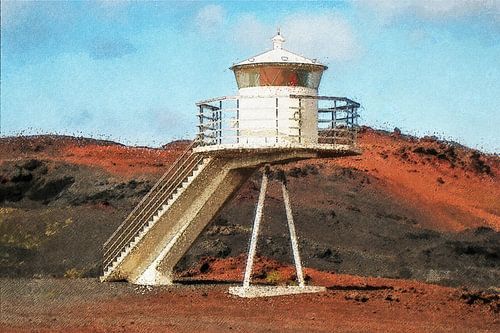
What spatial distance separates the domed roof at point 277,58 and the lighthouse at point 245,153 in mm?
26

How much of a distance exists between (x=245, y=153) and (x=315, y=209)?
79.4 ft

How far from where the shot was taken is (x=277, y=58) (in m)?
31.0

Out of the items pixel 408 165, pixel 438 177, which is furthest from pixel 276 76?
pixel 438 177

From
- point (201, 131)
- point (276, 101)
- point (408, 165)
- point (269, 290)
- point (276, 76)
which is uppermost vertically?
point (276, 76)

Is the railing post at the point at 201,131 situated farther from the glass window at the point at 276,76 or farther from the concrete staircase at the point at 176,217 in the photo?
the glass window at the point at 276,76

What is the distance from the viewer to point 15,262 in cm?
4353

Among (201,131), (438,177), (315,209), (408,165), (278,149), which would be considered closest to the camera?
(278,149)

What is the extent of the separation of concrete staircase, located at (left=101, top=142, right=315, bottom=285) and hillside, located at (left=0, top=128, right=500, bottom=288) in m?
7.07

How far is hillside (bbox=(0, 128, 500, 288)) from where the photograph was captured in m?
44.1

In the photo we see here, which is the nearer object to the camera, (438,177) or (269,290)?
(269,290)

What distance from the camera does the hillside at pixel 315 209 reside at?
4406cm

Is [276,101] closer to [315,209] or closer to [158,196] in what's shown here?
[158,196]

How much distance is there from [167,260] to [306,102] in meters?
6.52

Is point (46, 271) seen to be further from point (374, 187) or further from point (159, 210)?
point (374, 187)
